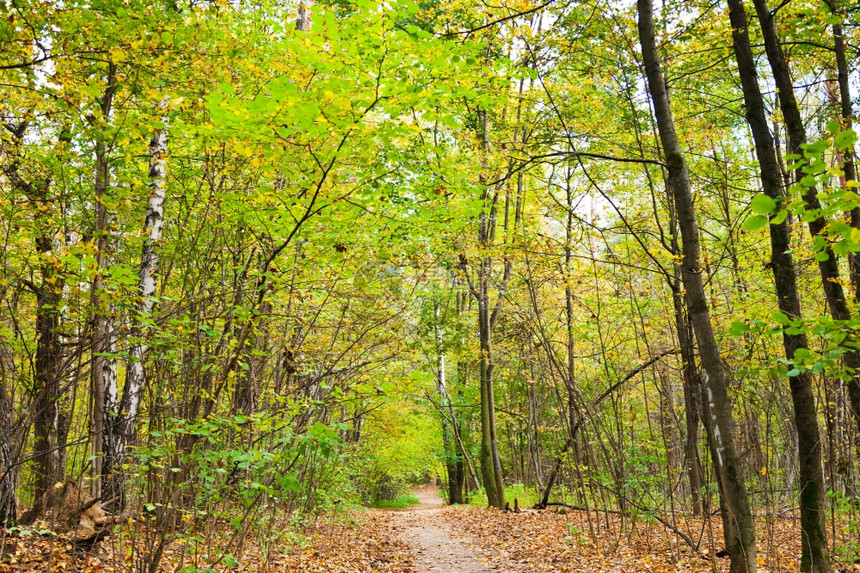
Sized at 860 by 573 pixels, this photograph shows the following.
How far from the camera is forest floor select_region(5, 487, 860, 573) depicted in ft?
17.6

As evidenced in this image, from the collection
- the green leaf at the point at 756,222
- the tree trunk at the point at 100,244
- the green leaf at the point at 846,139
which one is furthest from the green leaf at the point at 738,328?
the tree trunk at the point at 100,244

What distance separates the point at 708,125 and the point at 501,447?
57.6 feet

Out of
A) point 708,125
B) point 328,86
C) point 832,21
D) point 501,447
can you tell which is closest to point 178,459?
point 328,86

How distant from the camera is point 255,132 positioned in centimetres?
336

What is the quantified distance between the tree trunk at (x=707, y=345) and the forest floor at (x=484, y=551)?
1.03 metres

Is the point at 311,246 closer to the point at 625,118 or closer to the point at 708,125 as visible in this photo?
the point at 625,118

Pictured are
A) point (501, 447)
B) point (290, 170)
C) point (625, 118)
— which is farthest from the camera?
point (501, 447)

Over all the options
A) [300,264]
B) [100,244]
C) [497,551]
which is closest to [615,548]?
[497,551]

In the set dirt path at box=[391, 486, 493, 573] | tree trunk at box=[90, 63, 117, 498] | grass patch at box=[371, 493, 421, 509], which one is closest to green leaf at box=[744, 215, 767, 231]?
tree trunk at box=[90, 63, 117, 498]

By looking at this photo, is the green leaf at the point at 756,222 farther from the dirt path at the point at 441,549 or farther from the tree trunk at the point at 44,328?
the dirt path at the point at 441,549

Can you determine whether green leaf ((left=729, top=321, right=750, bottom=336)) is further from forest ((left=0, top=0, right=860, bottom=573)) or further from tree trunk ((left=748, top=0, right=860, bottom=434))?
tree trunk ((left=748, top=0, right=860, bottom=434))

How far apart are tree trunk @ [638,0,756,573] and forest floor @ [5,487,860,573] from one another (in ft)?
3.37

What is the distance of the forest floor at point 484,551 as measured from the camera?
536cm

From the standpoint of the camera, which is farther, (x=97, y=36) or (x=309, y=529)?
(x=309, y=529)
